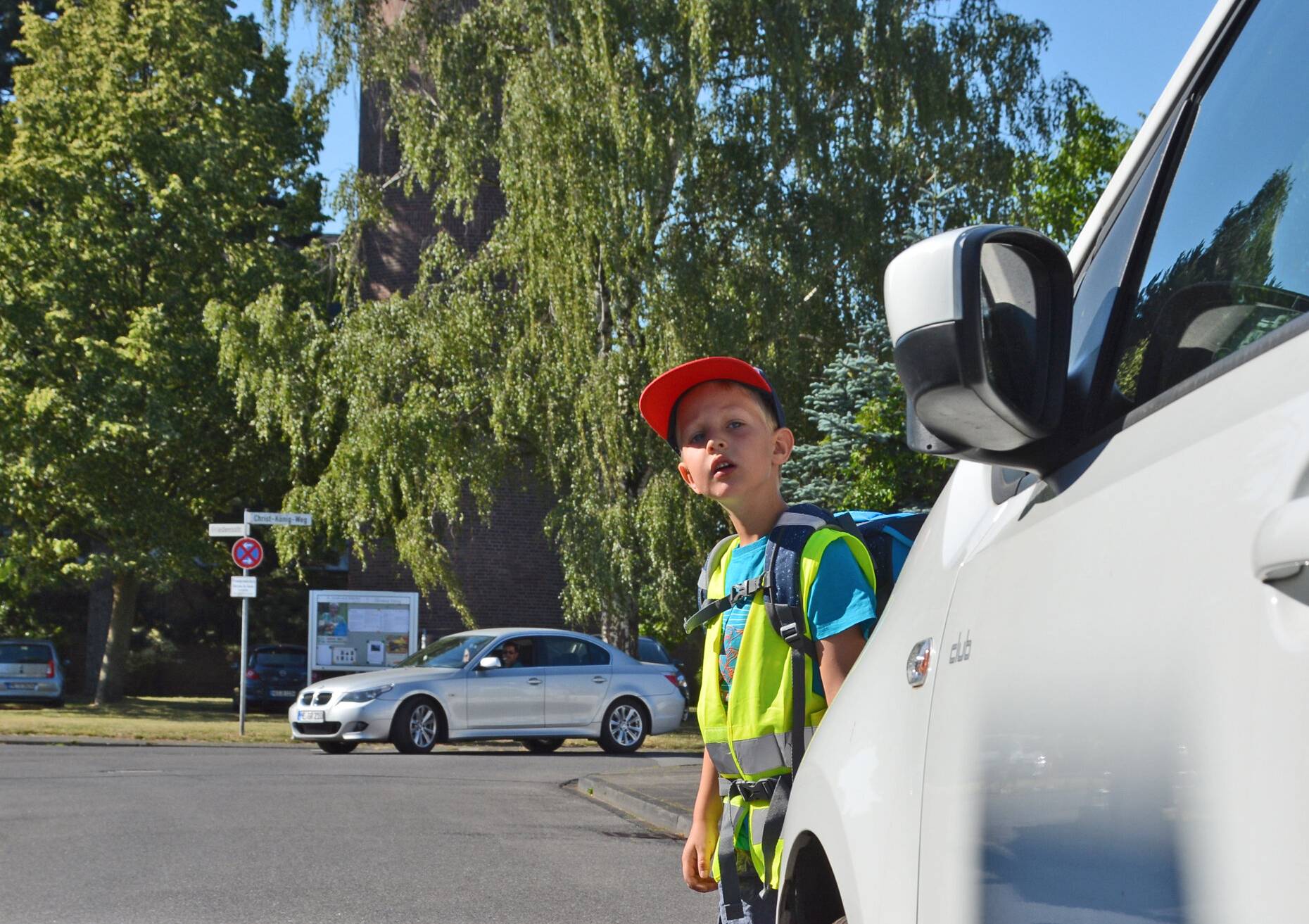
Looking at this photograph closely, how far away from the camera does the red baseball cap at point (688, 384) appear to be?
10.7 feet

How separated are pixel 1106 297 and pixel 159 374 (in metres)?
30.9

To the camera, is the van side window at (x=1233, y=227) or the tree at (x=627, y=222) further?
the tree at (x=627, y=222)

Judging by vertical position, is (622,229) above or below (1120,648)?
above

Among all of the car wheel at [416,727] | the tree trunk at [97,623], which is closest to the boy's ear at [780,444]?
the car wheel at [416,727]

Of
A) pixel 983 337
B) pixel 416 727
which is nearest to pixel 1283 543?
pixel 983 337

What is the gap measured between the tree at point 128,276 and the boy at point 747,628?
27790 millimetres

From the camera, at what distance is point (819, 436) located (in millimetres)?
22266

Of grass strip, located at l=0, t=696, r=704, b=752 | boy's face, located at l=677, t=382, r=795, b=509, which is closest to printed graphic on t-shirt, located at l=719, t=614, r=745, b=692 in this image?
boy's face, located at l=677, t=382, r=795, b=509

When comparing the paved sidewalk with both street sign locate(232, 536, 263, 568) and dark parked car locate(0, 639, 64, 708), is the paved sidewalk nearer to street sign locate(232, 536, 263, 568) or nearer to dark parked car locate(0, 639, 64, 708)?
street sign locate(232, 536, 263, 568)

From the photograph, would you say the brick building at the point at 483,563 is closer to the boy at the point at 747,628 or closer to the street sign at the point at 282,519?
the street sign at the point at 282,519

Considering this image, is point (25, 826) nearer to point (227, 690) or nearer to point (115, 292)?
point (115, 292)

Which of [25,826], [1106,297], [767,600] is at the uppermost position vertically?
[1106,297]

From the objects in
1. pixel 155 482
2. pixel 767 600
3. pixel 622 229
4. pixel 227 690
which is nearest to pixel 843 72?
pixel 622 229

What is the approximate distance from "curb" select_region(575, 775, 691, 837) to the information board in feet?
43.7
